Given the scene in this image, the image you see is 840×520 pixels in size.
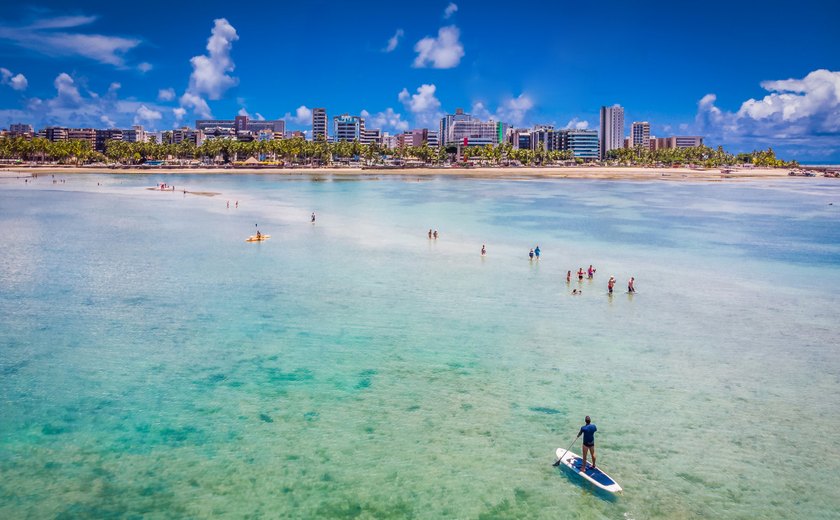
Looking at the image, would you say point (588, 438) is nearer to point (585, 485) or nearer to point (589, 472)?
point (589, 472)

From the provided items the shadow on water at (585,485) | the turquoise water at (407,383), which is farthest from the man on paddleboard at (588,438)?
the turquoise water at (407,383)

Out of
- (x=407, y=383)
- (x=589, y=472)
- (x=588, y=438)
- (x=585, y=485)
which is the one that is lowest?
(x=585, y=485)

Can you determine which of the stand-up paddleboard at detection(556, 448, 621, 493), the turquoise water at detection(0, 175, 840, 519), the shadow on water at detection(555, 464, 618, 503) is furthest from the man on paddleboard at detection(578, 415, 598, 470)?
the turquoise water at detection(0, 175, 840, 519)

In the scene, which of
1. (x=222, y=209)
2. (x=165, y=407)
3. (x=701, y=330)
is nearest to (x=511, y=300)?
(x=701, y=330)

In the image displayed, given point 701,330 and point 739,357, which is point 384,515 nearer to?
point 739,357

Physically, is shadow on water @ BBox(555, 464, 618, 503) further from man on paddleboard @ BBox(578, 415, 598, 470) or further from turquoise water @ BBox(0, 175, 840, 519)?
man on paddleboard @ BBox(578, 415, 598, 470)

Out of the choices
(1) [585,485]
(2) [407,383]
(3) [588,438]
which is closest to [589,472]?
(1) [585,485]

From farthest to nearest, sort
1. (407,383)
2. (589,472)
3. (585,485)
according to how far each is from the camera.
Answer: (407,383)
(589,472)
(585,485)
